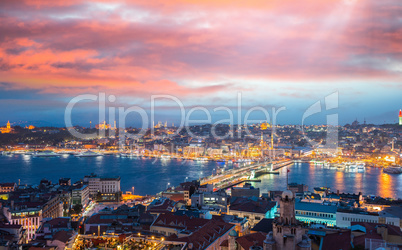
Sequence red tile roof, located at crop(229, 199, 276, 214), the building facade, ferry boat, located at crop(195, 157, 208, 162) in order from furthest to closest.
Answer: ferry boat, located at crop(195, 157, 208, 162) → the building facade → red tile roof, located at crop(229, 199, 276, 214)

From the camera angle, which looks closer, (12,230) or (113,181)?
(12,230)

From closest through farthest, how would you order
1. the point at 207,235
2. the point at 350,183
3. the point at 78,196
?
the point at 207,235 → the point at 78,196 → the point at 350,183

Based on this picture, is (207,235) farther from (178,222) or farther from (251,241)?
(178,222)

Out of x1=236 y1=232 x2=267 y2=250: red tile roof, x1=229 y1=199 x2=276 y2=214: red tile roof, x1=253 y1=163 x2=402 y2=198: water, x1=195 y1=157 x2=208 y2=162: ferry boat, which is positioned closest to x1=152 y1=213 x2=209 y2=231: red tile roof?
x1=236 y1=232 x2=267 y2=250: red tile roof

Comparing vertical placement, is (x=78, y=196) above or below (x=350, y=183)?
above

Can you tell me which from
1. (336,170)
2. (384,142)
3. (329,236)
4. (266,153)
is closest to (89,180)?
(329,236)

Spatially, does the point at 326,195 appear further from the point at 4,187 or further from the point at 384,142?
the point at 384,142

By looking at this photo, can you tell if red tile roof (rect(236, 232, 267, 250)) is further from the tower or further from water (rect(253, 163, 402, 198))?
water (rect(253, 163, 402, 198))

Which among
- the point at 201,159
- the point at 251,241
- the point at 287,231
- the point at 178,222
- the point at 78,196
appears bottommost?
the point at 201,159

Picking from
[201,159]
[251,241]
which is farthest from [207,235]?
[201,159]

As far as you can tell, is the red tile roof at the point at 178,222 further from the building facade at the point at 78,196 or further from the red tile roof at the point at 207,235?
the building facade at the point at 78,196

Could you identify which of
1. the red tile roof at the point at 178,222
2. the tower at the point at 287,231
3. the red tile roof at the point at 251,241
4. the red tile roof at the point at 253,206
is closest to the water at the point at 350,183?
the red tile roof at the point at 253,206
